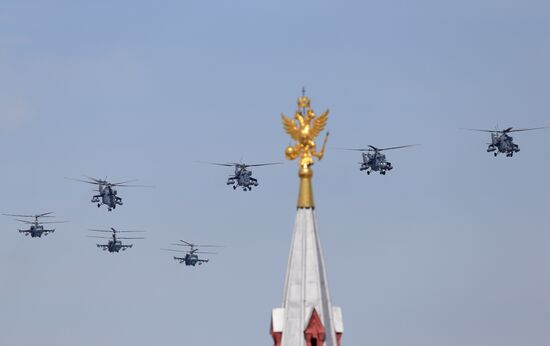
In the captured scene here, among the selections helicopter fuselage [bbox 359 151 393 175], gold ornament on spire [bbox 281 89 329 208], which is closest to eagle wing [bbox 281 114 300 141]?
gold ornament on spire [bbox 281 89 329 208]

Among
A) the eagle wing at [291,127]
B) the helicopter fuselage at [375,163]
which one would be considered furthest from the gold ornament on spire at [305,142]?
the helicopter fuselage at [375,163]

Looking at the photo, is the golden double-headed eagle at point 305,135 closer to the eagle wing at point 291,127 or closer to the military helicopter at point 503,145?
the eagle wing at point 291,127

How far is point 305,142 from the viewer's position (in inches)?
3703

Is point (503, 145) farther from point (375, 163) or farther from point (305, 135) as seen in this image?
point (305, 135)

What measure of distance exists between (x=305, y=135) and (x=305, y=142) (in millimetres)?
410

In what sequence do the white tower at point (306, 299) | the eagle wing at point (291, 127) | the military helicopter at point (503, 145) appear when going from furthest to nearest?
the military helicopter at point (503, 145), the eagle wing at point (291, 127), the white tower at point (306, 299)

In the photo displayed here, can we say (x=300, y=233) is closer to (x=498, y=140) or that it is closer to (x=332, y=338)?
(x=332, y=338)

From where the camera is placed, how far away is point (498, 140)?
195250 mm

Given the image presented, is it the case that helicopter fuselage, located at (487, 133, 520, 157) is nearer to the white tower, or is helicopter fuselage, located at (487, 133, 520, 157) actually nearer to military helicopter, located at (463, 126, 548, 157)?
military helicopter, located at (463, 126, 548, 157)

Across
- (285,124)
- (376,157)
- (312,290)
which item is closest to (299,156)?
(285,124)

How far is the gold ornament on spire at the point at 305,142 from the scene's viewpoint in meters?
93.4

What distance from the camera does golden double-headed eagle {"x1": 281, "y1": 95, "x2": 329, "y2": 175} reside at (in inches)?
3693

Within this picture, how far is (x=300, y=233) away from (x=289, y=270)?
2.14 meters

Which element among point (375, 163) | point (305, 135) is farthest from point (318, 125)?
point (375, 163)
